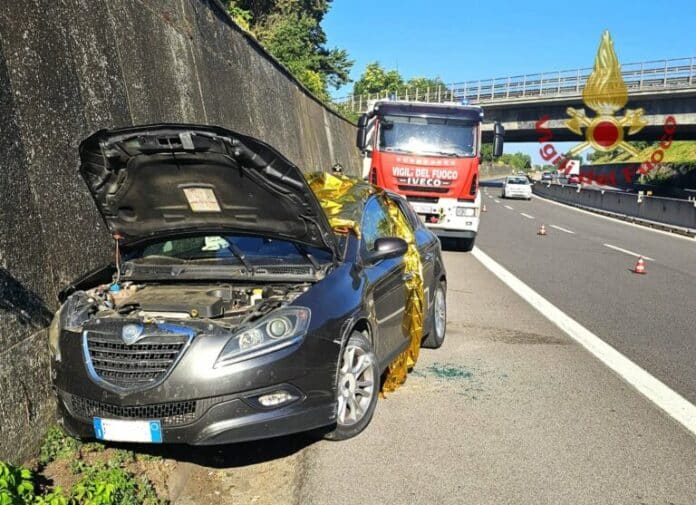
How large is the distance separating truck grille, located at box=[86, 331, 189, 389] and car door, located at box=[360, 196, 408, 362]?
1.51 meters

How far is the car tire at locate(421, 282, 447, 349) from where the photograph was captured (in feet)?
21.6

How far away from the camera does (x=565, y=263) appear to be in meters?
13.7

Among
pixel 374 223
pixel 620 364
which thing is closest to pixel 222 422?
pixel 374 223

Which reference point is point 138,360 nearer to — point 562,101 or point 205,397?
point 205,397

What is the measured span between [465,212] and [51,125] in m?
11.0

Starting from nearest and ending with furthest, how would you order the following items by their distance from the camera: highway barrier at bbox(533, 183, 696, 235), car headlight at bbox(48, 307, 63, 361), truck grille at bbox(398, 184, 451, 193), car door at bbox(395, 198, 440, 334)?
car headlight at bbox(48, 307, 63, 361)
car door at bbox(395, 198, 440, 334)
truck grille at bbox(398, 184, 451, 193)
highway barrier at bbox(533, 183, 696, 235)

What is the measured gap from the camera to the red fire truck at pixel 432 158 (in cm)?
1487

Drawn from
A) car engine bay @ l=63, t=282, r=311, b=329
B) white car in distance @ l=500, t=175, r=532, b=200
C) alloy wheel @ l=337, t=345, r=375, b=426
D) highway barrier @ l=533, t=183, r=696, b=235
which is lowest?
white car in distance @ l=500, t=175, r=532, b=200

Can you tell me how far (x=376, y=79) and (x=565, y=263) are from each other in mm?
77702

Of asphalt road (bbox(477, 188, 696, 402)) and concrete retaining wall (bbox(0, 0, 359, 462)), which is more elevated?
concrete retaining wall (bbox(0, 0, 359, 462))

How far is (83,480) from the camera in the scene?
3426 millimetres

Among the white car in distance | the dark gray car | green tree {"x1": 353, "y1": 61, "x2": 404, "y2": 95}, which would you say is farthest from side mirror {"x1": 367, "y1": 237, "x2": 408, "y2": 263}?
green tree {"x1": 353, "y1": 61, "x2": 404, "y2": 95}

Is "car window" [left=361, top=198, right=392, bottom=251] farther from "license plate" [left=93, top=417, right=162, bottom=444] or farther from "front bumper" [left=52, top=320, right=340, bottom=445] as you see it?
"license plate" [left=93, top=417, right=162, bottom=444]

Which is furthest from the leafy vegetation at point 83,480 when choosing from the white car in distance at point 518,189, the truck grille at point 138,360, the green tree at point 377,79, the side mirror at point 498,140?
the green tree at point 377,79
